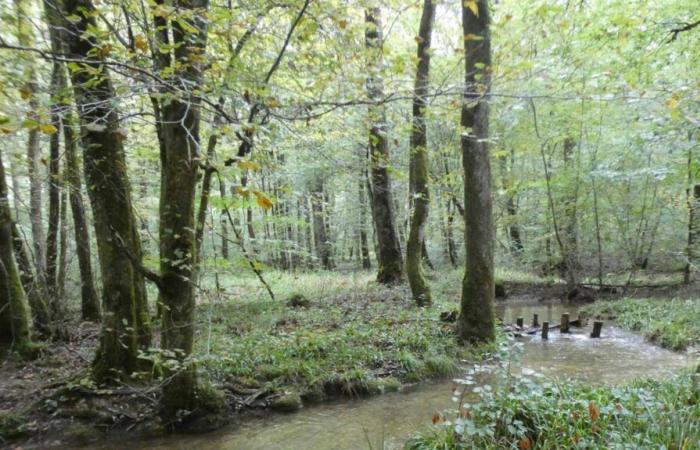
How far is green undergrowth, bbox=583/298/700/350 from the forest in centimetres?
10

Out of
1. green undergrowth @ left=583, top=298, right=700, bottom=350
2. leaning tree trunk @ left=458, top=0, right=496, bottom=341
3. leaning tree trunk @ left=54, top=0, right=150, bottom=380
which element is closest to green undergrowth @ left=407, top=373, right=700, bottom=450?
leaning tree trunk @ left=458, top=0, right=496, bottom=341

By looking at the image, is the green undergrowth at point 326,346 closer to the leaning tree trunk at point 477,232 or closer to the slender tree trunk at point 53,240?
the leaning tree trunk at point 477,232

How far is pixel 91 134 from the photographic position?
528 centimetres

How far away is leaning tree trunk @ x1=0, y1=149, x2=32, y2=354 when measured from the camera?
6848 millimetres

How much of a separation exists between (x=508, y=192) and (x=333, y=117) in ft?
42.7

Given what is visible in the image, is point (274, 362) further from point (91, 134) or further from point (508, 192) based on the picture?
point (508, 192)

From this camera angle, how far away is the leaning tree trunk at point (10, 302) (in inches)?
270

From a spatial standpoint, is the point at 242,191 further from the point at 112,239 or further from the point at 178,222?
the point at 112,239

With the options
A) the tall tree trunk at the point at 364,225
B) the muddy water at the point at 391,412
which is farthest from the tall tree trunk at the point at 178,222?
the tall tree trunk at the point at 364,225

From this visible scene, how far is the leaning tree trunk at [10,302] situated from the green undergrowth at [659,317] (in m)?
12.2

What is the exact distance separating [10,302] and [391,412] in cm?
620

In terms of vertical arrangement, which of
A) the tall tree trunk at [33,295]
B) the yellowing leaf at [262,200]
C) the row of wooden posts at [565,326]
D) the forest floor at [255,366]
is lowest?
the row of wooden posts at [565,326]

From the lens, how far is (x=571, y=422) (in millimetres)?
4199

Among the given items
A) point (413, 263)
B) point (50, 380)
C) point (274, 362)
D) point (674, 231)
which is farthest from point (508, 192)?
point (50, 380)
